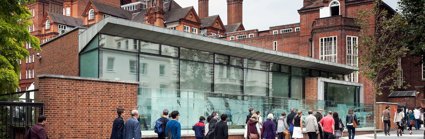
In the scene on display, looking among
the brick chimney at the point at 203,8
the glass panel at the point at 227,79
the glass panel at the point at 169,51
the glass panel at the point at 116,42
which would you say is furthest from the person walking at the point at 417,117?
the brick chimney at the point at 203,8

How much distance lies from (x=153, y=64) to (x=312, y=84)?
1242 centimetres

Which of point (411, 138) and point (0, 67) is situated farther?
point (411, 138)

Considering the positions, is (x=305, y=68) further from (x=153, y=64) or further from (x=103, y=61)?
(x=103, y=61)

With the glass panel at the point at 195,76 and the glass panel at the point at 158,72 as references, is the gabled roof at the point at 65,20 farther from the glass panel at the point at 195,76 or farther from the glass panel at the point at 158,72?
the glass panel at the point at 158,72

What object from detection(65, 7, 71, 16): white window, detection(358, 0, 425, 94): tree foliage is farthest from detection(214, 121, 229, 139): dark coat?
detection(65, 7, 71, 16): white window

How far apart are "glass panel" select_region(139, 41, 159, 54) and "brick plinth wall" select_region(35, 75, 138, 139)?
5.13 metres

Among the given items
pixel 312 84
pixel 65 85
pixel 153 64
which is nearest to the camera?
pixel 65 85

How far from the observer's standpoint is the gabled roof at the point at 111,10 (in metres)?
80.6

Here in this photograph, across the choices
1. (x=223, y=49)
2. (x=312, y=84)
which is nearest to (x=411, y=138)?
(x=312, y=84)

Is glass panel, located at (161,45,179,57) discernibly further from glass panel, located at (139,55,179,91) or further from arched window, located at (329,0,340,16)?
arched window, located at (329,0,340,16)

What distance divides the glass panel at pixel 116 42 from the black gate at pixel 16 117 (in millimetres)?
6350

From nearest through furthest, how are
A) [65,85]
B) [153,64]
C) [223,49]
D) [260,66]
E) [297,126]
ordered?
[65,85] < [297,126] < [153,64] < [223,49] < [260,66]

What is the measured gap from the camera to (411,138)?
1048 inches

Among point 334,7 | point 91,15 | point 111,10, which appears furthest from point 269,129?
point 111,10
